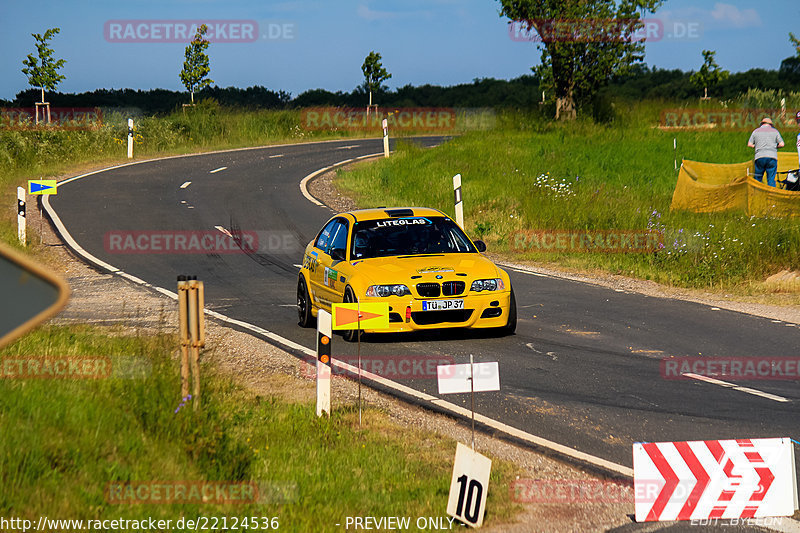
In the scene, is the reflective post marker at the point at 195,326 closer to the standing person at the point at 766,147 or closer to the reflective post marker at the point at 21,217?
the reflective post marker at the point at 21,217

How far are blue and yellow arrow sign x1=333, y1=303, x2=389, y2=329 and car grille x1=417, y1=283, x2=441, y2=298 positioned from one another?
0.45m

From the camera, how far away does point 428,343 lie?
1194 cm

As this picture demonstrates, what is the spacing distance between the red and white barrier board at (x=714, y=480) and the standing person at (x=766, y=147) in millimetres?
17138

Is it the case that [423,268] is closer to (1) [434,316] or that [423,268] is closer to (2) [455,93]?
(1) [434,316]

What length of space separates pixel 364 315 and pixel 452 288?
1.13 metres

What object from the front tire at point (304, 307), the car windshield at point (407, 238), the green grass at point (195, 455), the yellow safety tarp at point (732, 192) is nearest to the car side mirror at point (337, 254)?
the car windshield at point (407, 238)

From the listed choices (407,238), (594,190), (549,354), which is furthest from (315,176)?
(549,354)

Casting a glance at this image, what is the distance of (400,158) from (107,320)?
21375 mm

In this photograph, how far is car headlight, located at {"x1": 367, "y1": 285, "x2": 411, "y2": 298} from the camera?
38.6ft

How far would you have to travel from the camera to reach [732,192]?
70.2ft

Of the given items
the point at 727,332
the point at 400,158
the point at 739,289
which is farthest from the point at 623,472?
the point at 400,158

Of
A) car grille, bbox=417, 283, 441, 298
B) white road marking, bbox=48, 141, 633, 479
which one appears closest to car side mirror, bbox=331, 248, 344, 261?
white road marking, bbox=48, 141, 633, 479

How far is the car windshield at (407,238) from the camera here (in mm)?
12859

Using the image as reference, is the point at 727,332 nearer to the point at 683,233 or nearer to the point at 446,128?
the point at 683,233
